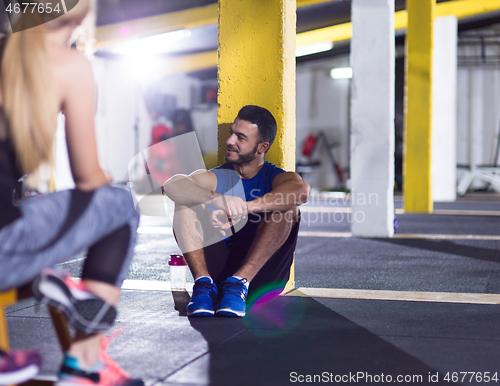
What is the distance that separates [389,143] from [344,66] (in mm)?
Answer: 11862

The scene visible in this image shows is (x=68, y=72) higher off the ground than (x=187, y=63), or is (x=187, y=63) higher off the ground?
(x=187, y=63)

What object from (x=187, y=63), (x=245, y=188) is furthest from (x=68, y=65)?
(x=187, y=63)

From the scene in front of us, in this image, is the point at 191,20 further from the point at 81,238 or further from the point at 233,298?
the point at 81,238

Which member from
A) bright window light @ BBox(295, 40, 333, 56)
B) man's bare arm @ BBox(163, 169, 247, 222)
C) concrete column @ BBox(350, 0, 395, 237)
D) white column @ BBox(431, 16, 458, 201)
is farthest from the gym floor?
bright window light @ BBox(295, 40, 333, 56)

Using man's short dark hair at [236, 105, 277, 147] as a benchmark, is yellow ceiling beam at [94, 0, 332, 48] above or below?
above

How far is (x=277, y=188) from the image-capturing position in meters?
2.54

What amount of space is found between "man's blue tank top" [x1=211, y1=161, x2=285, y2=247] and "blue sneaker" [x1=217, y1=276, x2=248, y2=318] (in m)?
0.30

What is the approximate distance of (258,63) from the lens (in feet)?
9.48

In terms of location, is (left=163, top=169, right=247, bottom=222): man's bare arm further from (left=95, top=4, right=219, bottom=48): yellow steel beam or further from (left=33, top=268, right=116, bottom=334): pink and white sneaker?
(left=95, top=4, right=219, bottom=48): yellow steel beam

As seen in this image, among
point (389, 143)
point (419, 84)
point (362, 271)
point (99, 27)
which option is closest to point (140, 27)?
point (99, 27)

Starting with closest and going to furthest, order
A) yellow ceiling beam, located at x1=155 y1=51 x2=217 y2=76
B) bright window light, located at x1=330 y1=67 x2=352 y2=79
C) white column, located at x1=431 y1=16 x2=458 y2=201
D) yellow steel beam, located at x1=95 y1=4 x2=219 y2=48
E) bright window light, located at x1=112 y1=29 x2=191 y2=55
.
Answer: yellow steel beam, located at x1=95 y1=4 x2=219 y2=48 < bright window light, located at x1=112 y1=29 x2=191 y2=55 < white column, located at x1=431 y1=16 x2=458 y2=201 < yellow ceiling beam, located at x1=155 y1=51 x2=217 y2=76 < bright window light, located at x1=330 y1=67 x2=352 y2=79

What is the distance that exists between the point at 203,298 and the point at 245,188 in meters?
0.59

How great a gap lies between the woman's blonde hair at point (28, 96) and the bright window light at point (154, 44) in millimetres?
10193

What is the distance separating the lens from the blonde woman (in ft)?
3.84
